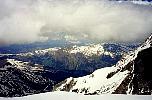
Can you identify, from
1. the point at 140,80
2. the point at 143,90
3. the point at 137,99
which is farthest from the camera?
the point at 140,80

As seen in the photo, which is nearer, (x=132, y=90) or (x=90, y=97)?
(x=90, y=97)

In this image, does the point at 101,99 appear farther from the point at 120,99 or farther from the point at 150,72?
the point at 150,72

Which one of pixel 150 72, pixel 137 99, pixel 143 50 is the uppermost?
pixel 143 50

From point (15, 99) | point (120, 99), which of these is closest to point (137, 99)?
point (120, 99)

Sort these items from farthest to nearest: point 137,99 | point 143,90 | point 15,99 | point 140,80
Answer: point 140,80 → point 143,90 → point 15,99 → point 137,99

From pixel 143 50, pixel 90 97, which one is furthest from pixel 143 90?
pixel 90 97

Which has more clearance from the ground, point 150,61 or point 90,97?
point 150,61
